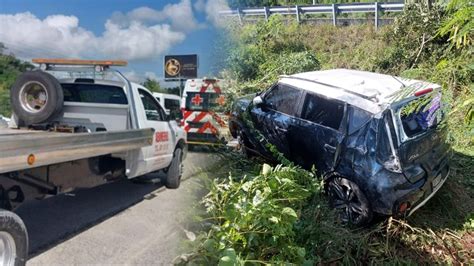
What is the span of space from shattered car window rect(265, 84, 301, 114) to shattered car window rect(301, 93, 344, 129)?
15 cm

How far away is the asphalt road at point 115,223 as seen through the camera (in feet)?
10.0

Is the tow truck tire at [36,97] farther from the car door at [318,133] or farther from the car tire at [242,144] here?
the car door at [318,133]

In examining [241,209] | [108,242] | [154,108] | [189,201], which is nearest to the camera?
[241,209]

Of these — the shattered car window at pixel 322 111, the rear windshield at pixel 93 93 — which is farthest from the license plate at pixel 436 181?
the rear windshield at pixel 93 93

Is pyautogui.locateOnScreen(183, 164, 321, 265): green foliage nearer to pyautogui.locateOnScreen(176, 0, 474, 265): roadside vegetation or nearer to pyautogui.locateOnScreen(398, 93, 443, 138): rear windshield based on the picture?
pyautogui.locateOnScreen(176, 0, 474, 265): roadside vegetation

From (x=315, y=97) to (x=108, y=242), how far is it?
94.2 inches

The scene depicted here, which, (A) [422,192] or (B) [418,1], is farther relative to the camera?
(B) [418,1]

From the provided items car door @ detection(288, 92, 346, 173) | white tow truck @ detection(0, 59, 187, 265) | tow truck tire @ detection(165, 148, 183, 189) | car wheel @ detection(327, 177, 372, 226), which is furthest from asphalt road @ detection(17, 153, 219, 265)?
car wheel @ detection(327, 177, 372, 226)

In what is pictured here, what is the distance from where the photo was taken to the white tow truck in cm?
281

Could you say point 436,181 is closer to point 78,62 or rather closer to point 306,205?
point 306,205

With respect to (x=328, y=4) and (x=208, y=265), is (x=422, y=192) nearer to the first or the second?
(x=208, y=265)

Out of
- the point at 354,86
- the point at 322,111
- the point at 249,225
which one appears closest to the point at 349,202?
the point at 322,111

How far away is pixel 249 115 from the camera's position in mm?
4398

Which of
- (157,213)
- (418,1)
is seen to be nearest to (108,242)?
(157,213)
